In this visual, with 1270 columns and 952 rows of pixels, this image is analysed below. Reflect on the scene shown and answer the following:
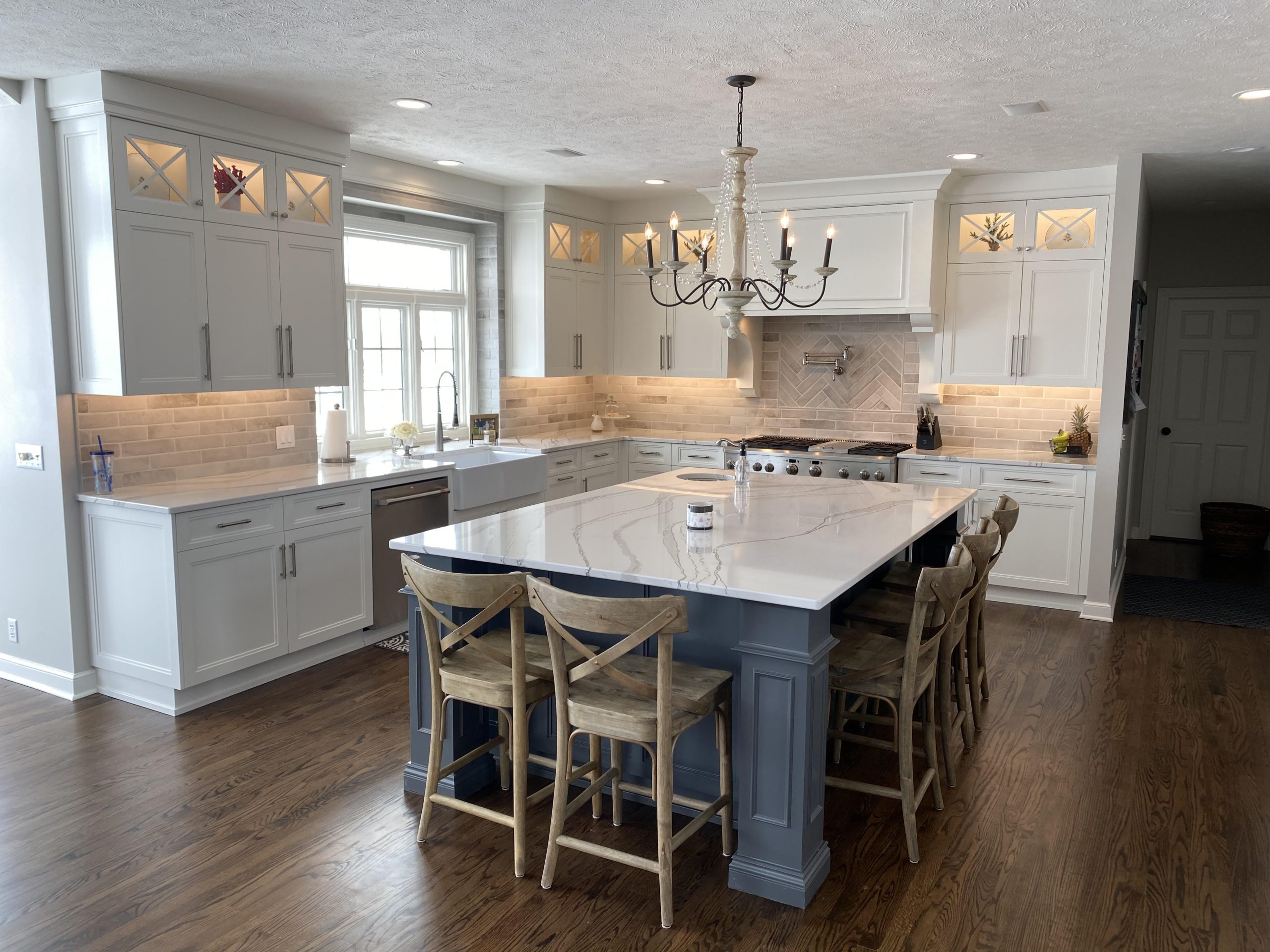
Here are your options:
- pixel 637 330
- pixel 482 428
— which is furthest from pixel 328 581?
pixel 637 330

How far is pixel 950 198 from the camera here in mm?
6004

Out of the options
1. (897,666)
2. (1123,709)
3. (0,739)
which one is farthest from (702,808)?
(0,739)

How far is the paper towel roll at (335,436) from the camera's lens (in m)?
5.16

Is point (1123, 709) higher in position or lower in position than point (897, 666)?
lower

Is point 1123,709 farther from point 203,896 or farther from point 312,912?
point 203,896

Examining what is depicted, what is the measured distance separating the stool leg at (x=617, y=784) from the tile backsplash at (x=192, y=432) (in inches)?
104

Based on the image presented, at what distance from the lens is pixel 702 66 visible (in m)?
3.64

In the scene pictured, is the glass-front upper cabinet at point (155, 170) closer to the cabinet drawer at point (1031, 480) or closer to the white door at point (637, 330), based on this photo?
the white door at point (637, 330)

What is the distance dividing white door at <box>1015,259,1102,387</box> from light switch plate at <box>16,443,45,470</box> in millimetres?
5305

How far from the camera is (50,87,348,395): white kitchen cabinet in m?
3.88

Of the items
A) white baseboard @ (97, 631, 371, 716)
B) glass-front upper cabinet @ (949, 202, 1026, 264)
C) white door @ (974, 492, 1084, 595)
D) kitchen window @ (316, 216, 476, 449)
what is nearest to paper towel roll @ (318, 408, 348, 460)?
kitchen window @ (316, 216, 476, 449)

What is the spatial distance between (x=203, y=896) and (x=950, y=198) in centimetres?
548

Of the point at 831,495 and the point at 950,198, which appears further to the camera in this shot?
the point at 950,198

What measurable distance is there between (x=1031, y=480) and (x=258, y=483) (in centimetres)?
432
